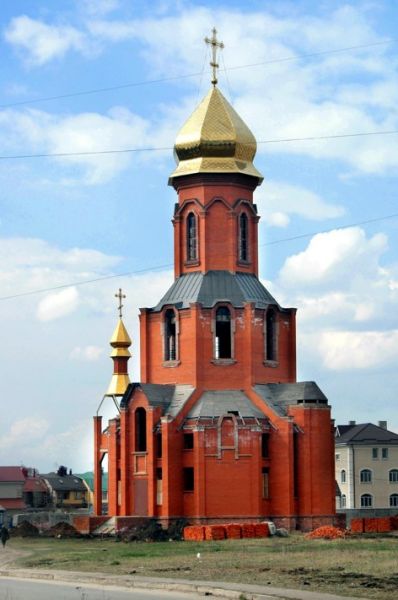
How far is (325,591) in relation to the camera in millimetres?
29000

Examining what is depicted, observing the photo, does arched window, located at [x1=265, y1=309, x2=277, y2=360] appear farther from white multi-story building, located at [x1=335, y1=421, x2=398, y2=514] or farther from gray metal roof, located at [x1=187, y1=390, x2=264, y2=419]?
white multi-story building, located at [x1=335, y1=421, x2=398, y2=514]

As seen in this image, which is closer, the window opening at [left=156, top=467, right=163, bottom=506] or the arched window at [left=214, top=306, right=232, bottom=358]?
the window opening at [left=156, top=467, right=163, bottom=506]

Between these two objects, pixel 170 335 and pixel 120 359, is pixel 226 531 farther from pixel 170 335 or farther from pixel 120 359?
pixel 120 359

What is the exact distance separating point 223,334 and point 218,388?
10.5 feet

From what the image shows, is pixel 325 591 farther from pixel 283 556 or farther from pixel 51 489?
pixel 51 489

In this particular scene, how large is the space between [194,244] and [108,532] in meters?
16.6

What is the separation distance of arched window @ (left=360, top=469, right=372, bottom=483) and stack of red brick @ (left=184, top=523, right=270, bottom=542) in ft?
132

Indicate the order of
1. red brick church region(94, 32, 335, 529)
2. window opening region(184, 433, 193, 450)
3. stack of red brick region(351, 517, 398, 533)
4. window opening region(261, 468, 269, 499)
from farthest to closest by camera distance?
1. window opening region(184, 433, 193, 450)
2. window opening region(261, 468, 269, 499)
3. red brick church region(94, 32, 335, 529)
4. stack of red brick region(351, 517, 398, 533)

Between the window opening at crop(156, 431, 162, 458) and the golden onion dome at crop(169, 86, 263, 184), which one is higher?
the golden onion dome at crop(169, 86, 263, 184)

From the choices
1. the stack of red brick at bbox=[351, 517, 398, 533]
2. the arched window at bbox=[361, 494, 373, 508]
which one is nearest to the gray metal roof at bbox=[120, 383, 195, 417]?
the stack of red brick at bbox=[351, 517, 398, 533]

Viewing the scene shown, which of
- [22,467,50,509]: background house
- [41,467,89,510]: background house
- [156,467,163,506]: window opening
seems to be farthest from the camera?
[41,467,89,510]: background house

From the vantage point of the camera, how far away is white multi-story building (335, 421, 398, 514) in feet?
311

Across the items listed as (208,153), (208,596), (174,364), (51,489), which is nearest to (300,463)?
(174,364)

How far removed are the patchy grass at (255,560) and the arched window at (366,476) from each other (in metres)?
40.4
